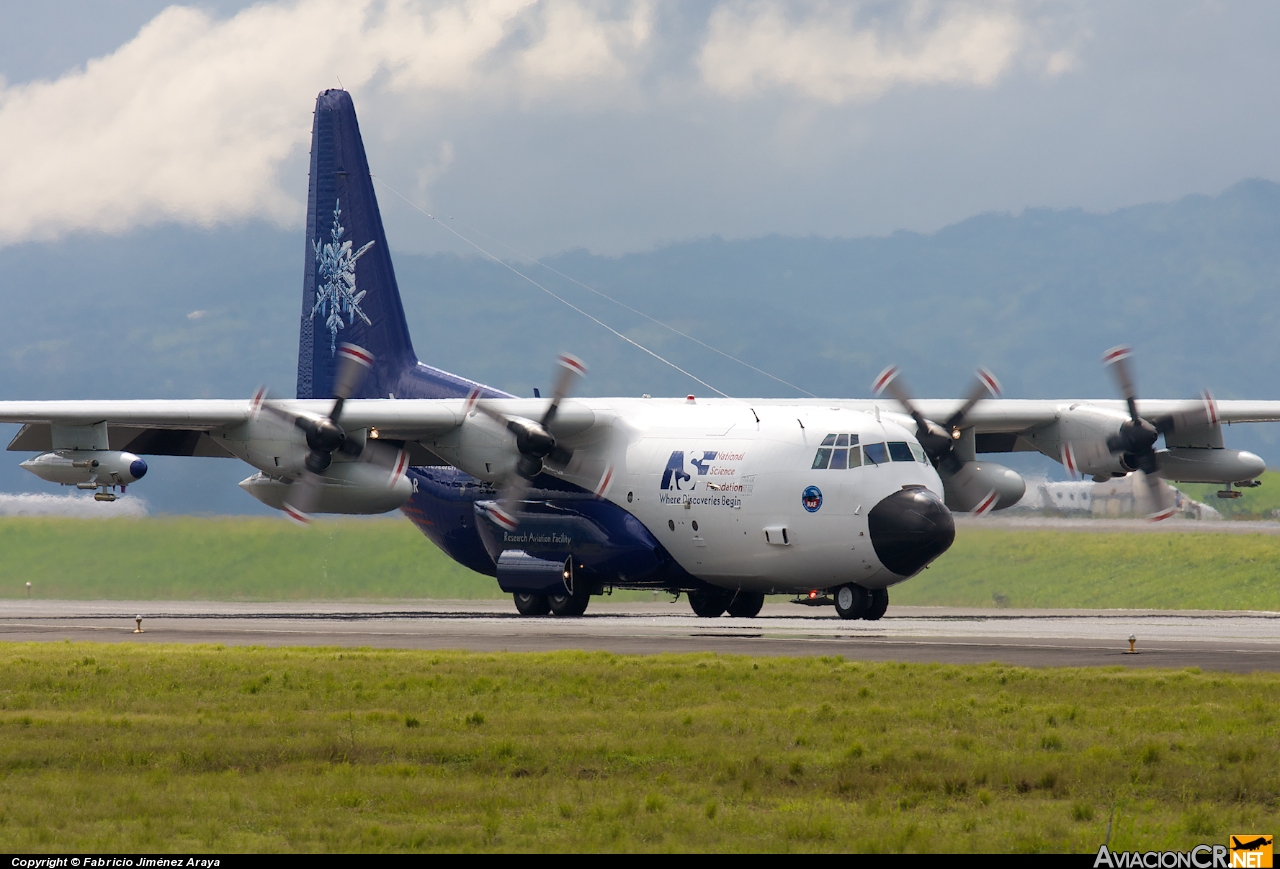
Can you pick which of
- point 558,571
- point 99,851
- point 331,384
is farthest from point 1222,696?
point 331,384

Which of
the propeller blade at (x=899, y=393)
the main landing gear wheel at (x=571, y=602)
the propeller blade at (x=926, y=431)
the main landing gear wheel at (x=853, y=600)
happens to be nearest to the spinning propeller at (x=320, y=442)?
the main landing gear wheel at (x=571, y=602)

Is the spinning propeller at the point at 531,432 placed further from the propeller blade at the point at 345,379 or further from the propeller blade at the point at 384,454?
the propeller blade at the point at 345,379

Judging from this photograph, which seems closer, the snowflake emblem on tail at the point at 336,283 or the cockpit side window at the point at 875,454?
the cockpit side window at the point at 875,454

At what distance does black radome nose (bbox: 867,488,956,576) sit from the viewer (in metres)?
29.5

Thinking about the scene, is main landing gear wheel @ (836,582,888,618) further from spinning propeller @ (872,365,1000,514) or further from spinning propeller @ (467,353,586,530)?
spinning propeller @ (467,353,586,530)

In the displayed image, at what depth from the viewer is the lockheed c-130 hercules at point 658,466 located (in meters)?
30.9

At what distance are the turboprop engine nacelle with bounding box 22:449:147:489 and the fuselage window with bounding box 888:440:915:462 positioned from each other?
15.1m

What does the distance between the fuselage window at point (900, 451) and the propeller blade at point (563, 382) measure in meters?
6.56

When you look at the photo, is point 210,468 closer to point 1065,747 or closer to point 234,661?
point 234,661

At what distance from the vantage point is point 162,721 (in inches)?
649

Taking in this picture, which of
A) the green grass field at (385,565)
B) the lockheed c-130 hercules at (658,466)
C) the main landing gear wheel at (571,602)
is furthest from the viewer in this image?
the green grass field at (385,565)

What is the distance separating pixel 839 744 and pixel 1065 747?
2074 mm

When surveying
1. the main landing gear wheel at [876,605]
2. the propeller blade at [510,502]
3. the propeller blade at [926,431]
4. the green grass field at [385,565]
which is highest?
the propeller blade at [926,431]
